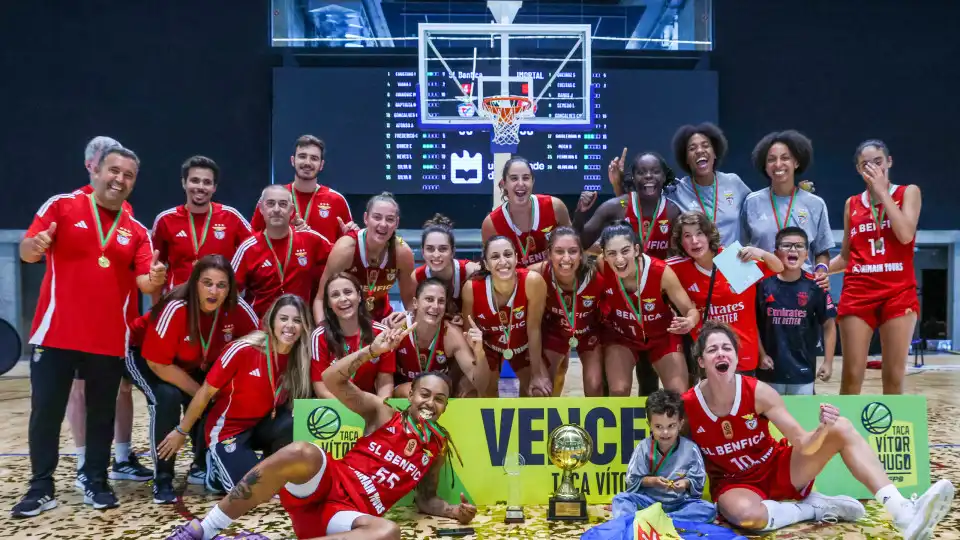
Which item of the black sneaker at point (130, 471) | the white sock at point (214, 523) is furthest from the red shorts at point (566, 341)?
the black sneaker at point (130, 471)

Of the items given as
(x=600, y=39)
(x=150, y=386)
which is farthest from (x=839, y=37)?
(x=150, y=386)

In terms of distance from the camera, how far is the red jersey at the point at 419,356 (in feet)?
13.0

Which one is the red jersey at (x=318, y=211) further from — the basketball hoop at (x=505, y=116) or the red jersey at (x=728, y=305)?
the basketball hoop at (x=505, y=116)

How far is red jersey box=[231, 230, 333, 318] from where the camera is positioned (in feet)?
14.1

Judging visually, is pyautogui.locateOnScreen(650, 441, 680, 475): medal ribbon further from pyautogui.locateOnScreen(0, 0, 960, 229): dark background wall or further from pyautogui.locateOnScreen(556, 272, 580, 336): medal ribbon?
pyautogui.locateOnScreen(0, 0, 960, 229): dark background wall

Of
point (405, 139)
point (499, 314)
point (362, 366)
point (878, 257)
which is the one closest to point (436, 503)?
point (362, 366)

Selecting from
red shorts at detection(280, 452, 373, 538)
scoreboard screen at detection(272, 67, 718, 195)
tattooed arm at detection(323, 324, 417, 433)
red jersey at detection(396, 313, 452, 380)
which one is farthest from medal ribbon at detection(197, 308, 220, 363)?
scoreboard screen at detection(272, 67, 718, 195)

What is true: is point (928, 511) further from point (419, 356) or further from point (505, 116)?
point (505, 116)

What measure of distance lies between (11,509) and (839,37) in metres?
11.0

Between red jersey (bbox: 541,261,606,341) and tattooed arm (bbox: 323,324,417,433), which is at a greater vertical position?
red jersey (bbox: 541,261,606,341)

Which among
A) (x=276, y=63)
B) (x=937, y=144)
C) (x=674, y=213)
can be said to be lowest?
(x=674, y=213)

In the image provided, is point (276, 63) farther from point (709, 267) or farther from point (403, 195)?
point (709, 267)

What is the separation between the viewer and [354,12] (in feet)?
33.2

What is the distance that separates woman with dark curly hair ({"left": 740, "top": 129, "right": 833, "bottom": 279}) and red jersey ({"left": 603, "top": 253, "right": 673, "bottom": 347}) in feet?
2.81
